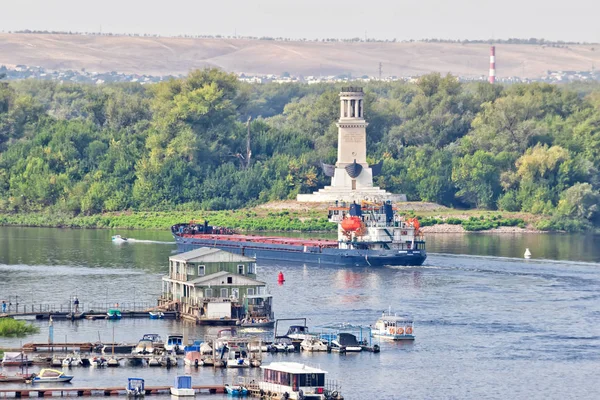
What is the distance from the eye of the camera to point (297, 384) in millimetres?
74625

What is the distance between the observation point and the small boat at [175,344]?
276ft

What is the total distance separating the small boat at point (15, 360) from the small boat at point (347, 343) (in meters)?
A: 15.2

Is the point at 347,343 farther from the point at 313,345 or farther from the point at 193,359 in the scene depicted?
the point at 193,359

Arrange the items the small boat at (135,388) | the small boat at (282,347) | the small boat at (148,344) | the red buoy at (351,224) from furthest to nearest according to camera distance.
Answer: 1. the red buoy at (351,224)
2. the small boat at (282,347)
3. the small boat at (148,344)
4. the small boat at (135,388)

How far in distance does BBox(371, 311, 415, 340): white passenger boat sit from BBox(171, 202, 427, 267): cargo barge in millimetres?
34032

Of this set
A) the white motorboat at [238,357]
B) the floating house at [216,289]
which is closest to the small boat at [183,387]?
the white motorboat at [238,357]

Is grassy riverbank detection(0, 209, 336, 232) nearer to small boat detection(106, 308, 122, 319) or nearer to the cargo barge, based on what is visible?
the cargo barge

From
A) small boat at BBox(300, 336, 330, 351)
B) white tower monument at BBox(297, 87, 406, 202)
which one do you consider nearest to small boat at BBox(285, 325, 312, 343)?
small boat at BBox(300, 336, 330, 351)

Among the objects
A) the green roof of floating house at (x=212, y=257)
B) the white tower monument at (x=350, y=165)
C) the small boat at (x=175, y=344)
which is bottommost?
the small boat at (x=175, y=344)

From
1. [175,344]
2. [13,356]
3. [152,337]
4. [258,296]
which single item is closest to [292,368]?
[175,344]

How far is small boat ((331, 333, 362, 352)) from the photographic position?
86.6 metres

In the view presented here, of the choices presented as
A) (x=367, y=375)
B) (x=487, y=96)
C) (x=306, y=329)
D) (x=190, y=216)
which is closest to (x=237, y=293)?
(x=306, y=329)

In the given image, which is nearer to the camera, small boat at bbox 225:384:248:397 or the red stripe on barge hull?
small boat at bbox 225:384:248:397

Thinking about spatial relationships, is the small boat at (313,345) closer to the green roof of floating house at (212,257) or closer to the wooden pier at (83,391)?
the wooden pier at (83,391)
